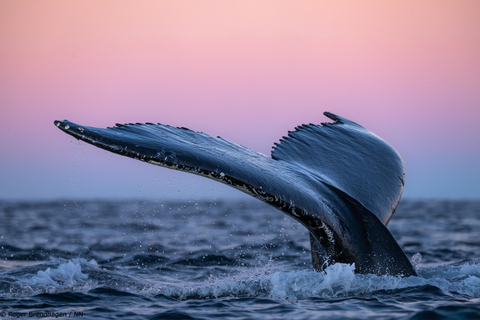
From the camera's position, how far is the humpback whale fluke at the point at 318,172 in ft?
15.7

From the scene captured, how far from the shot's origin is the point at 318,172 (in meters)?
6.23

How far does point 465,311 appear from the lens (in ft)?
19.6

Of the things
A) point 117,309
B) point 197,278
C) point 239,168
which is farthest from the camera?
point 197,278

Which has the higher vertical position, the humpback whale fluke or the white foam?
the humpback whale fluke

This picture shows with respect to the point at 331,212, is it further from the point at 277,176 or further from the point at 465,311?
the point at 465,311

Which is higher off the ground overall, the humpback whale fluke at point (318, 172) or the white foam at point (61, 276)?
the humpback whale fluke at point (318, 172)

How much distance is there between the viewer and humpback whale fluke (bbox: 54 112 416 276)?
4793 mm

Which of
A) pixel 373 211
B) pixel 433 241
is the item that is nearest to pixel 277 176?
pixel 373 211

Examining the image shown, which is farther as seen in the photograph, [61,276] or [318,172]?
[61,276]

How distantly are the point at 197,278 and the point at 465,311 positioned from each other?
13.7ft

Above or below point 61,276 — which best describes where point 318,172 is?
above

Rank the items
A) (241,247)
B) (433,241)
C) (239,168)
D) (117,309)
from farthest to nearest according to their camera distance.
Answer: (433,241) → (241,247) → (117,309) → (239,168)

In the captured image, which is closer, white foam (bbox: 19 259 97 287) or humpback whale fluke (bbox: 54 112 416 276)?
humpback whale fluke (bbox: 54 112 416 276)

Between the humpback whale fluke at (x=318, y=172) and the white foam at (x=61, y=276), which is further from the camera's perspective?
the white foam at (x=61, y=276)
